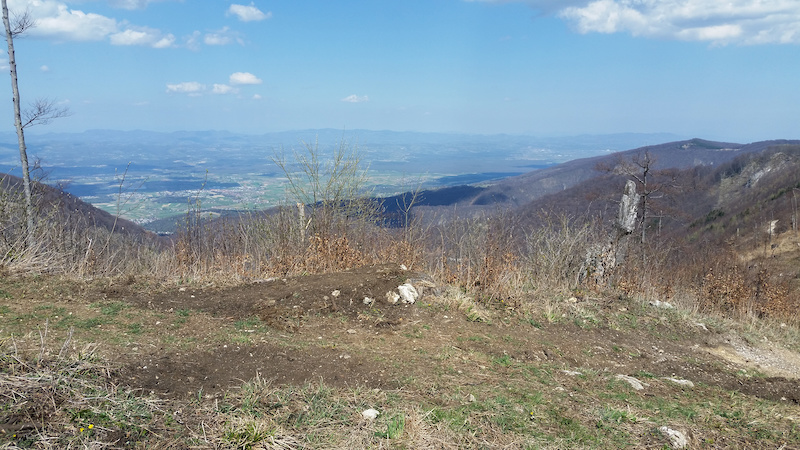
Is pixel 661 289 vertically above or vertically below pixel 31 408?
below

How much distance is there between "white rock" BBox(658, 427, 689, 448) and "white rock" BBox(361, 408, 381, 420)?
6.82ft

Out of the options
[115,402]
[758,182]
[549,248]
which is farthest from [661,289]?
[758,182]

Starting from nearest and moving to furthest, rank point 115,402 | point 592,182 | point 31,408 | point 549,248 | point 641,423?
point 31,408 → point 115,402 → point 641,423 → point 549,248 → point 592,182

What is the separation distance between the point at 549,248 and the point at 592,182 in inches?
2160

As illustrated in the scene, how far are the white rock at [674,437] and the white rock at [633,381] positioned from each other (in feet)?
4.12

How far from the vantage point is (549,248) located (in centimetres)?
935

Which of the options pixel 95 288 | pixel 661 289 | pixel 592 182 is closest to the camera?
pixel 95 288

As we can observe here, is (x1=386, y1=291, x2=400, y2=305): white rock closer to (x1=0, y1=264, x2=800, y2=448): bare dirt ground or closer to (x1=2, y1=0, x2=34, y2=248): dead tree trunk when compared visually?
(x1=0, y1=264, x2=800, y2=448): bare dirt ground

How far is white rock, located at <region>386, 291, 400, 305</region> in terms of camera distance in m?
6.32

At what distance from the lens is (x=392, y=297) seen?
250 inches

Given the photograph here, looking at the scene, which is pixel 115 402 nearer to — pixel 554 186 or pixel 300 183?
pixel 300 183

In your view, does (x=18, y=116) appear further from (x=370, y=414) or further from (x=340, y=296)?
(x=370, y=414)

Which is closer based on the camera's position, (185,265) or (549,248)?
(185,265)

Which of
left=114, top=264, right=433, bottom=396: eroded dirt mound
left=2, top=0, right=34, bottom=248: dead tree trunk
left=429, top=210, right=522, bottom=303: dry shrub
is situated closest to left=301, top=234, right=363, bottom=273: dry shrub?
left=114, top=264, right=433, bottom=396: eroded dirt mound
